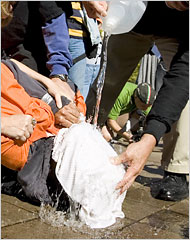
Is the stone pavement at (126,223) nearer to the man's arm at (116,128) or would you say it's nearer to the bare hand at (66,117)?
the bare hand at (66,117)

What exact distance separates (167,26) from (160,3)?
0.48 ft

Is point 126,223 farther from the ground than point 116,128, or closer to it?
farther from the ground

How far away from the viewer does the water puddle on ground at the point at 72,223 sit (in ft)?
7.25

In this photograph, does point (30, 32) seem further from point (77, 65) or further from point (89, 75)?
point (89, 75)

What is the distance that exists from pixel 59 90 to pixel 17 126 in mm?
493

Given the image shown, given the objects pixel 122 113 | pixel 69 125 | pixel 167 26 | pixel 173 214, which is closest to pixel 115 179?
pixel 69 125

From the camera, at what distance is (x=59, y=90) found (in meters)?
2.50

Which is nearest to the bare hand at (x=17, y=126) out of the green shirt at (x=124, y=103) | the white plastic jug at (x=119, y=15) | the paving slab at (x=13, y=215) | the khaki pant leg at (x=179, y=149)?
the paving slab at (x=13, y=215)

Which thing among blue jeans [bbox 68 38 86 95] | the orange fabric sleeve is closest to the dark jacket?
blue jeans [bbox 68 38 86 95]

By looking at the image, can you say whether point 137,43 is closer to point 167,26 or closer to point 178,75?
point 167,26

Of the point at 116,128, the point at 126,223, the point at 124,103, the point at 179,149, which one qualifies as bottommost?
the point at 116,128

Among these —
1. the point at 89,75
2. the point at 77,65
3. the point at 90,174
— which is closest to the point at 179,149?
the point at 89,75

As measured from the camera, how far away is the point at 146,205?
2875 mm

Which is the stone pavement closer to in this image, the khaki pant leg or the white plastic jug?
the khaki pant leg
